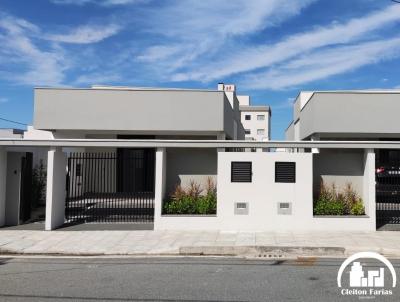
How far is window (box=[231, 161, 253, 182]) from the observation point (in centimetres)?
1408

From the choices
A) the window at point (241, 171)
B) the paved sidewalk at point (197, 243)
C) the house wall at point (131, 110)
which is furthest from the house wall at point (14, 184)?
the window at point (241, 171)

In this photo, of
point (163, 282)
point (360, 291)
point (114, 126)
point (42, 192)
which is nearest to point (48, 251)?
point (163, 282)

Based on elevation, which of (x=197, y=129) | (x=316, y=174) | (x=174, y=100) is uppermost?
(x=174, y=100)

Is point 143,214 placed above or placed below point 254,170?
below

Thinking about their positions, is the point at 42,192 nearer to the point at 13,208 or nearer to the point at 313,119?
the point at 13,208

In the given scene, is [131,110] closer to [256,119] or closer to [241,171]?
[241,171]

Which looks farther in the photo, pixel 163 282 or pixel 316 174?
pixel 316 174

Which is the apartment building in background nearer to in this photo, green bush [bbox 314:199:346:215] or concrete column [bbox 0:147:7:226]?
green bush [bbox 314:199:346:215]

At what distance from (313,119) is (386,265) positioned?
13.2 metres

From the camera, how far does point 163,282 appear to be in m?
7.76

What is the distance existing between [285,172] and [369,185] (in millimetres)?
2511

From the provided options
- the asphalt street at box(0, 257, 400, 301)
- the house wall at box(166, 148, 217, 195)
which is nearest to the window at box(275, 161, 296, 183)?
the house wall at box(166, 148, 217, 195)

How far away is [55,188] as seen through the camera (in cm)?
1437

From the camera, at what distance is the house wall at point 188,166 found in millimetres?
15430
